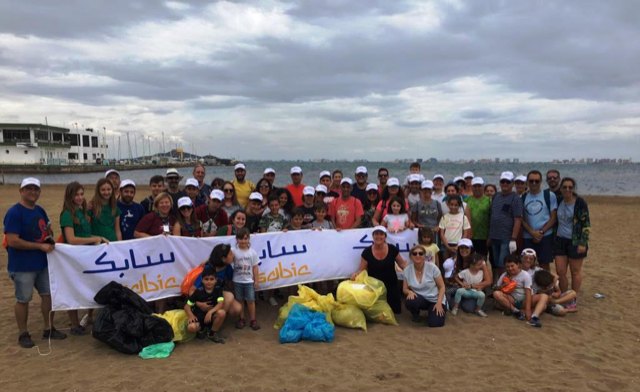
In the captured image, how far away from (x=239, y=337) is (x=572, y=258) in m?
5.17

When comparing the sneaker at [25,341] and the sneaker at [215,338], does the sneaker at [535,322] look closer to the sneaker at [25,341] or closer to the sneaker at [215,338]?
the sneaker at [215,338]

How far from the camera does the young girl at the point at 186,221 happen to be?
6.11 meters

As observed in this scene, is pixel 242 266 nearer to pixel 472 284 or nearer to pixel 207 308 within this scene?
pixel 207 308

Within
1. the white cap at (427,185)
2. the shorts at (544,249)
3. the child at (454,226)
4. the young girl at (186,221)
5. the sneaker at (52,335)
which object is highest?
the white cap at (427,185)

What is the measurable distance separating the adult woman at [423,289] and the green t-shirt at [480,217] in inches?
55.3

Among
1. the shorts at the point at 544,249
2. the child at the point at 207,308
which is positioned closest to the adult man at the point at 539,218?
the shorts at the point at 544,249

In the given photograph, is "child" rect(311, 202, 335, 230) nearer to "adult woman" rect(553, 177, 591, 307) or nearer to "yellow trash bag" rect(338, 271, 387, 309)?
"yellow trash bag" rect(338, 271, 387, 309)

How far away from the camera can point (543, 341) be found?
5586 millimetres

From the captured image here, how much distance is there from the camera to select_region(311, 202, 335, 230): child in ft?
22.9

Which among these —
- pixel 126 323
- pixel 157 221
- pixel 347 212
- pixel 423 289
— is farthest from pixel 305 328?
pixel 157 221

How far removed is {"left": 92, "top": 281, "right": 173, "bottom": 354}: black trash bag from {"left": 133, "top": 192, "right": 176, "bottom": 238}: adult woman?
2.64ft

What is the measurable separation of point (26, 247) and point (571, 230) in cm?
741

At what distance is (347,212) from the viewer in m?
7.23

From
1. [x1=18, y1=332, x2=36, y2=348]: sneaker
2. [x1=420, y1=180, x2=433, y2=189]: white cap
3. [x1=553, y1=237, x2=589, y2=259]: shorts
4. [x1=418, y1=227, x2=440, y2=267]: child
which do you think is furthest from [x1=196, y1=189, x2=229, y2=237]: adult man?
[x1=553, y1=237, x2=589, y2=259]: shorts
